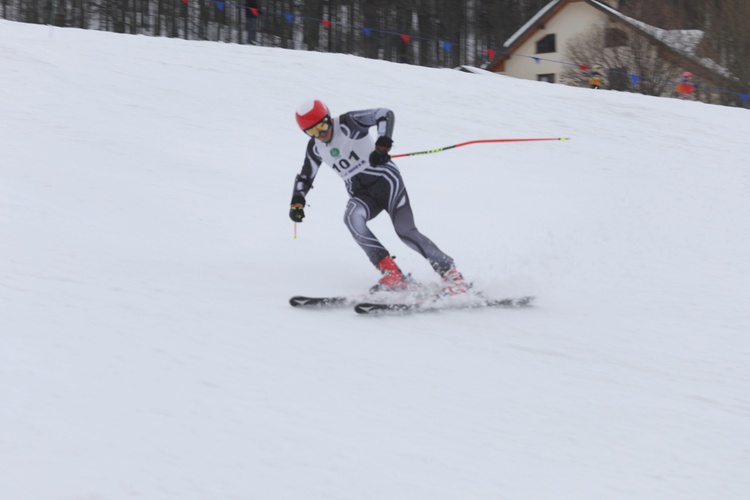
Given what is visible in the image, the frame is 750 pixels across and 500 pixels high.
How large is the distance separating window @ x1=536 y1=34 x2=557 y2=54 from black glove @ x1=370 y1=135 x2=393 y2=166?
27.3 m

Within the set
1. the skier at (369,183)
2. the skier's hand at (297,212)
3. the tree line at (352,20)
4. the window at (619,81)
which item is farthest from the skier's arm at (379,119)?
the tree line at (352,20)

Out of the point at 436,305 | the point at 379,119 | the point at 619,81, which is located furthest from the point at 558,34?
the point at 436,305

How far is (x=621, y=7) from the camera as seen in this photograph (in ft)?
102

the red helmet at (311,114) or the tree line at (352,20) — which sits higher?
the tree line at (352,20)

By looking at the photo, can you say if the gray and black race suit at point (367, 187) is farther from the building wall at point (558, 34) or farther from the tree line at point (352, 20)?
the tree line at point (352, 20)

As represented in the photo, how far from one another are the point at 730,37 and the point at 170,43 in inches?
677

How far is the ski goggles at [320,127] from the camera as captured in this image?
4.60 m

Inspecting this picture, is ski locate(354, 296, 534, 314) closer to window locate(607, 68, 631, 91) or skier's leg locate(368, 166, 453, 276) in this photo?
skier's leg locate(368, 166, 453, 276)

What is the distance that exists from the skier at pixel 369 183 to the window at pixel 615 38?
74.3 feet

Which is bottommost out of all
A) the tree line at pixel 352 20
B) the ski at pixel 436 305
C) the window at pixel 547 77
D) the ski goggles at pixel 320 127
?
the ski at pixel 436 305

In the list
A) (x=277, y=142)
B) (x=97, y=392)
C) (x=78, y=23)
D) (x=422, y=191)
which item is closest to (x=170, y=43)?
(x=277, y=142)

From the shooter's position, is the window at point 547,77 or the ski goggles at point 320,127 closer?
the ski goggles at point 320,127

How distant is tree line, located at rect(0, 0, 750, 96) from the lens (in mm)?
30672

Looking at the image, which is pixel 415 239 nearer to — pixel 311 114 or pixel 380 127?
pixel 380 127
